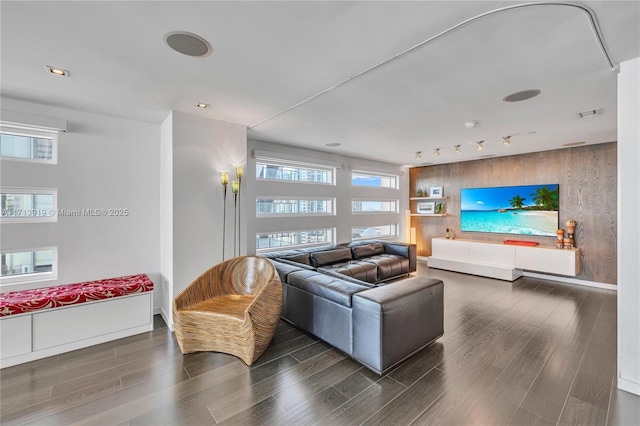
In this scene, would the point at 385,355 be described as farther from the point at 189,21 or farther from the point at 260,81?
the point at 189,21

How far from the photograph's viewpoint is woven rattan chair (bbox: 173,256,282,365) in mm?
2482

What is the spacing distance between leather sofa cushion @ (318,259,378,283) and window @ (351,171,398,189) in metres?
2.16

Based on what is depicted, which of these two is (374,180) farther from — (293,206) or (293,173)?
(293,206)

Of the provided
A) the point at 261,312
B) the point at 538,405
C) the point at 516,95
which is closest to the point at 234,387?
the point at 261,312

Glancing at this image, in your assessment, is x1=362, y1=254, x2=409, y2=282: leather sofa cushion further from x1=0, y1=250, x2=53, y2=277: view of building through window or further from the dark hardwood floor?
x1=0, y1=250, x2=53, y2=277: view of building through window

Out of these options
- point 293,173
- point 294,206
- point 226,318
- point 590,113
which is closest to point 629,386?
point 590,113

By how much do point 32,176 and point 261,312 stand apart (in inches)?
116

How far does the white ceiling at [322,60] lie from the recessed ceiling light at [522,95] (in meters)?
0.08

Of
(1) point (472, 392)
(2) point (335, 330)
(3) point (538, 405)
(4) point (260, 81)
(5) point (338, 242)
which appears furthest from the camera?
(5) point (338, 242)

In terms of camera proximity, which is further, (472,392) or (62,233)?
(62,233)

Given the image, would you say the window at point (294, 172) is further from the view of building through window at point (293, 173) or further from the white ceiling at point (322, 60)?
the white ceiling at point (322, 60)

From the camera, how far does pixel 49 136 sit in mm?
3088

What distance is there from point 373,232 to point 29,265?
6.07 metres

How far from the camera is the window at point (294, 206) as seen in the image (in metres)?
4.82
